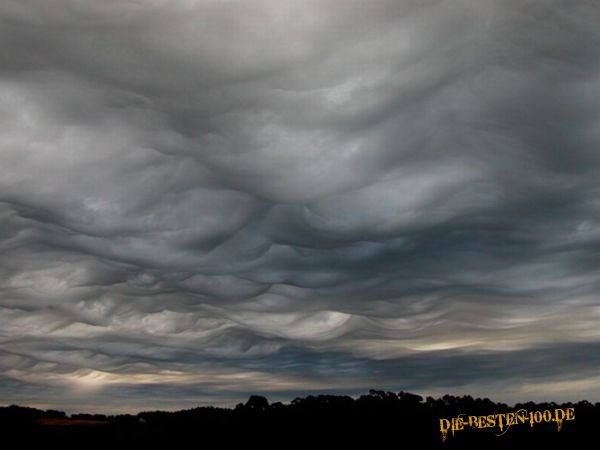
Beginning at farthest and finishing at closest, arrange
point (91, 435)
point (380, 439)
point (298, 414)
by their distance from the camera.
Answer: point (298, 414), point (380, 439), point (91, 435)

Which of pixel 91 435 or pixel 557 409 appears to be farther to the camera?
pixel 557 409

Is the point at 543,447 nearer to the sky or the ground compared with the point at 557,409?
nearer to the ground

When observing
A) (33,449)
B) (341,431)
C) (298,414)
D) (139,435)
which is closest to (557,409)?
(341,431)

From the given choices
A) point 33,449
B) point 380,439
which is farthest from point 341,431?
point 33,449

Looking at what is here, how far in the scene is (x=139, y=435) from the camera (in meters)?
82.7

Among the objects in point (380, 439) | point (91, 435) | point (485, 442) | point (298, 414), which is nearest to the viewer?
point (91, 435)

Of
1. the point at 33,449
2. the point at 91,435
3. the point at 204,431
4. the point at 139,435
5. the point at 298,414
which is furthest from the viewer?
the point at 298,414

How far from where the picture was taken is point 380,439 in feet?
356

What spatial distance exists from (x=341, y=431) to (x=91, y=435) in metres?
54.4

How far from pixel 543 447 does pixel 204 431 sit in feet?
198

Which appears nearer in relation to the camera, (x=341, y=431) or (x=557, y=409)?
(x=557, y=409)

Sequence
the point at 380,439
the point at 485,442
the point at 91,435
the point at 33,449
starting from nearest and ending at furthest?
the point at 33,449 < the point at 91,435 < the point at 485,442 < the point at 380,439

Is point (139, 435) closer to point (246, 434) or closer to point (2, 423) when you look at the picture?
point (2, 423)

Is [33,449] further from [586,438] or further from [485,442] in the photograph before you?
[586,438]
